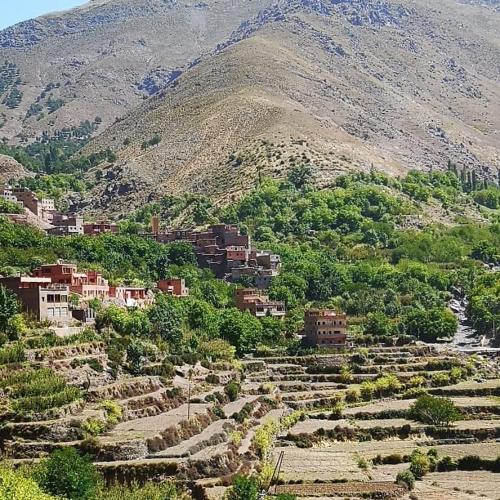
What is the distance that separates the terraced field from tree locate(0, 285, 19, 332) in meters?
3.06

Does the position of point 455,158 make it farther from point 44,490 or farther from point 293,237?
point 44,490

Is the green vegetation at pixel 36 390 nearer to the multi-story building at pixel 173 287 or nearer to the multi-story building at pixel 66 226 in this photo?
the multi-story building at pixel 173 287

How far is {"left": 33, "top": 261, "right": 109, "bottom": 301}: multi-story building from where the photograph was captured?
7069 centimetres

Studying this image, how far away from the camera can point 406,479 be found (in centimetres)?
5538

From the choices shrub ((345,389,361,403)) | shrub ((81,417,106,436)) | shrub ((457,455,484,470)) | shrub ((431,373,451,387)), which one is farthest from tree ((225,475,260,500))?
shrub ((431,373,451,387))

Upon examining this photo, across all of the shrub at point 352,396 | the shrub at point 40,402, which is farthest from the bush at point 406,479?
the shrub at point 40,402

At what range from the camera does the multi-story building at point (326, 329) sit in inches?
3285

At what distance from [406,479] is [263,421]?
10620mm

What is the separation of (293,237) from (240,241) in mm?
14995

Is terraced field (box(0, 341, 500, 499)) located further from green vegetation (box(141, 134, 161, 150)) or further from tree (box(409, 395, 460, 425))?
green vegetation (box(141, 134, 161, 150))

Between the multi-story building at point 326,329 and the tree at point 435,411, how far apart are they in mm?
16025

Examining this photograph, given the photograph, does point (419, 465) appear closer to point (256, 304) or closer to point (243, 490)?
point (243, 490)

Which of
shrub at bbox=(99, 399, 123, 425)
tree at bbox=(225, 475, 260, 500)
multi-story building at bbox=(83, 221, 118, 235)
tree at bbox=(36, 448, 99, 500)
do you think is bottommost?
tree at bbox=(225, 475, 260, 500)

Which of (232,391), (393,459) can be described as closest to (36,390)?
(232,391)
